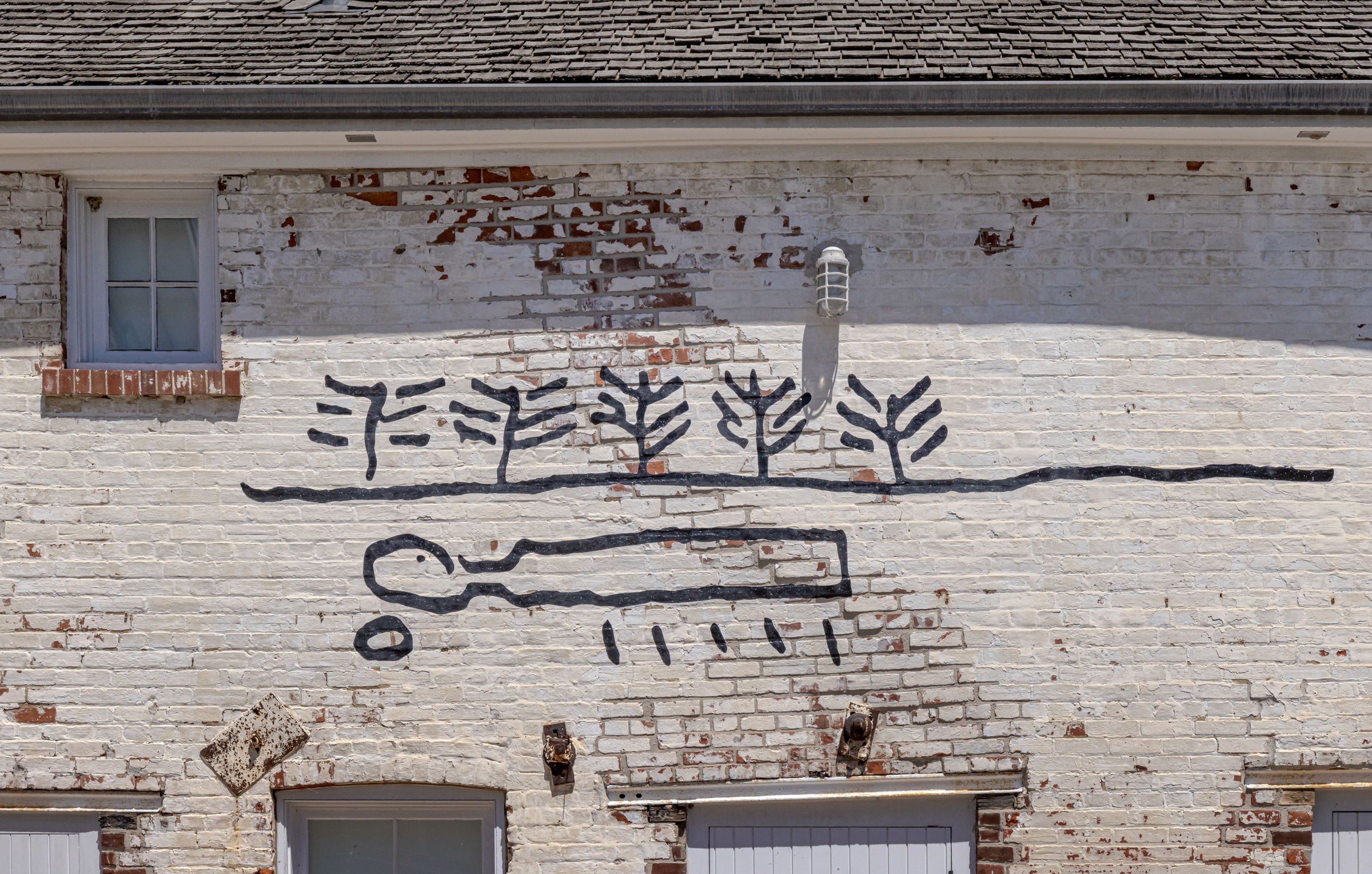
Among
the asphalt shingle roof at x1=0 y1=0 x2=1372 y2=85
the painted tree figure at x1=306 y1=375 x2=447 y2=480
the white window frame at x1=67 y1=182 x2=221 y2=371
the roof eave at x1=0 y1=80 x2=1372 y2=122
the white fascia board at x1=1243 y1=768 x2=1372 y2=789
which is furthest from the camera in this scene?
the white window frame at x1=67 y1=182 x2=221 y2=371

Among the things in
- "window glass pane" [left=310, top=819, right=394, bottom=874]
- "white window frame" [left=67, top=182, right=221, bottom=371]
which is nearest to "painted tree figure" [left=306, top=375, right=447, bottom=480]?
"white window frame" [left=67, top=182, right=221, bottom=371]

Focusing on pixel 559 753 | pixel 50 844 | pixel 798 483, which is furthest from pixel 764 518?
pixel 50 844

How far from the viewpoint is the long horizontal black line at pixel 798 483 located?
4727 millimetres

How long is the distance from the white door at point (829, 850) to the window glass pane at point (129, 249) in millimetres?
3662

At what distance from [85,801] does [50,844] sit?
0.92 feet

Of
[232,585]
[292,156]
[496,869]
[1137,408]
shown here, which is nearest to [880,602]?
[1137,408]

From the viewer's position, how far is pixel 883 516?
473cm

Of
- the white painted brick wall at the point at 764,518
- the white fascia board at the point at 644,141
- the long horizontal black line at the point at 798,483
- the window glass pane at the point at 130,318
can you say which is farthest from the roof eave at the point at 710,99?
the long horizontal black line at the point at 798,483

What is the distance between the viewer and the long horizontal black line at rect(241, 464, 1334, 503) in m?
4.73

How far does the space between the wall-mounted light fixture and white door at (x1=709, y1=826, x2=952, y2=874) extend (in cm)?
230

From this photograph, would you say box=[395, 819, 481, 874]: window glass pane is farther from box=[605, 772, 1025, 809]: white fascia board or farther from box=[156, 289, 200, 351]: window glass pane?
box=[156, 289, 200, 351]: window glass pane

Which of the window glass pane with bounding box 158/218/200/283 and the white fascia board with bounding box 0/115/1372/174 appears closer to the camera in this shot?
the white fascia board with bounding box 0/115/1372/174

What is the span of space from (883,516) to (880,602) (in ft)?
1.24

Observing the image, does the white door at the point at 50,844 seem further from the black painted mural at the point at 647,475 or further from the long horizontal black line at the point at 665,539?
the long horizontal black line at the point at 665,539
